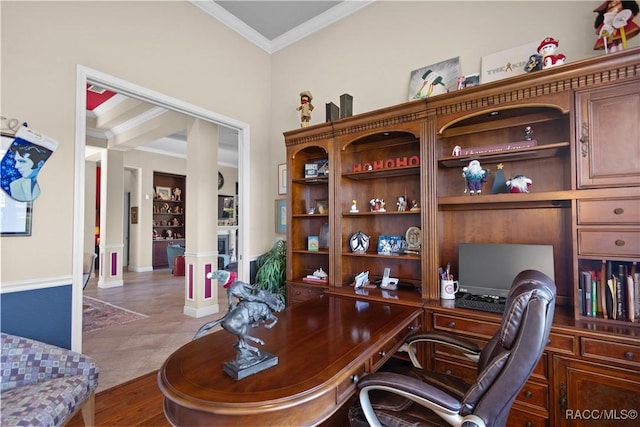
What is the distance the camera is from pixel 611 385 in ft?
4.89

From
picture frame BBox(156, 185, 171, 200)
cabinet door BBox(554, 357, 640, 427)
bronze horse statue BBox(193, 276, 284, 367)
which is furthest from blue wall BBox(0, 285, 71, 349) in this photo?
picture frame BBox(156, 185, 171, 200)

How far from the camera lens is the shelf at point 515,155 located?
183 centimetres

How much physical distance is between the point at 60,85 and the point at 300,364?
7.87ft

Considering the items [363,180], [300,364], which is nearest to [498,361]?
[300,364]

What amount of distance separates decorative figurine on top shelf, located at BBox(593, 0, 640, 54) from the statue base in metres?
2.52

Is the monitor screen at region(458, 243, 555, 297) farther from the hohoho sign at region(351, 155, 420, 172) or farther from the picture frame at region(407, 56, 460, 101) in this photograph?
the picture frame at region(407, 56, 460, 101)

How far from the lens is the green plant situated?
3.14 m

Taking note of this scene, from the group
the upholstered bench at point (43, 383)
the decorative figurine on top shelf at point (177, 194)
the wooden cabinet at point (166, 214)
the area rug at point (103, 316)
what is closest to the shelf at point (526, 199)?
the upholstered bench at point (43, 383)

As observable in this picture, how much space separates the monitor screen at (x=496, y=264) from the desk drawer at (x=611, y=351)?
1.52 feet

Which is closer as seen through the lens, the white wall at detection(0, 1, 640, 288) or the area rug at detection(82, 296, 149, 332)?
the white wall at detection(0, 1, 640, 288)

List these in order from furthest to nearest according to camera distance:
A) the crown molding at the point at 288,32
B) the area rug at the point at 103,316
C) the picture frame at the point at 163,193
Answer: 1. the picture frame at the point at 163,193
2. the area rug at the point at 103,316
3. the crown molding at the point at 288,32

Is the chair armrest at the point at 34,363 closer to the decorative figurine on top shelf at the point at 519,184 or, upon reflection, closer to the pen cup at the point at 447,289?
the pen cup at the point at 447,289

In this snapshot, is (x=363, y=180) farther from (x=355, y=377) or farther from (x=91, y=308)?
(x=91, y=308)

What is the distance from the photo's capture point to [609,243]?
A: 5.26 ft
